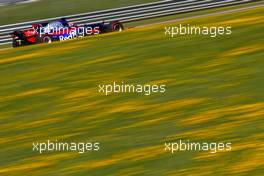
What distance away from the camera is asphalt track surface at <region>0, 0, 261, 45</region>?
27.0 metres

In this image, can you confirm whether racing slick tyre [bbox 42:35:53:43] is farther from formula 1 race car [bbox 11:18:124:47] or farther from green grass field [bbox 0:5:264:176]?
green grass field [bbox 0:5:264:176]

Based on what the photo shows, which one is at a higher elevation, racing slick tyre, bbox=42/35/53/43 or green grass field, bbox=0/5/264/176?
racing slick tyre, bbox=42/35/53/43

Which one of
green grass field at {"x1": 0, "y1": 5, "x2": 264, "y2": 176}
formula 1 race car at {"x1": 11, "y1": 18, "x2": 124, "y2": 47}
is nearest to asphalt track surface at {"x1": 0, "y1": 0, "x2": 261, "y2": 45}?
formula 1 race car at {"x1": 11, "y1": 18, "x2": 124, "y2": 47}

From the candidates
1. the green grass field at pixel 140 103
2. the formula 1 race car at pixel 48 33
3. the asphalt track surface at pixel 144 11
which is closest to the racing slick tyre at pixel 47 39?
the formula 1 race car at pixel 48 33

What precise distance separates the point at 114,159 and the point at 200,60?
4.49 m

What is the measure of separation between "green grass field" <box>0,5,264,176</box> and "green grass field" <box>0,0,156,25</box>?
1175cm

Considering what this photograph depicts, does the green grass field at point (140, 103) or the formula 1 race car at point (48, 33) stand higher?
the formula 1 race car at point (48, 33)

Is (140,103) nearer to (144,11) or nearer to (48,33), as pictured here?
(48,33)

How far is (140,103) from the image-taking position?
12336 mm

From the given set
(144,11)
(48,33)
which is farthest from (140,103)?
(144,11)

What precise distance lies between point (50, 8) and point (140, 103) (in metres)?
18.2

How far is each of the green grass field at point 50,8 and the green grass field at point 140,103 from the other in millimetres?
11745

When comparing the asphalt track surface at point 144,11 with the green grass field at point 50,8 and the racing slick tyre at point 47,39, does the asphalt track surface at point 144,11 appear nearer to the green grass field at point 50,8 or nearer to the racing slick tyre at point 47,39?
the green grass field at point 50,8

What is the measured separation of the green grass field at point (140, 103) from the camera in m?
9.67
